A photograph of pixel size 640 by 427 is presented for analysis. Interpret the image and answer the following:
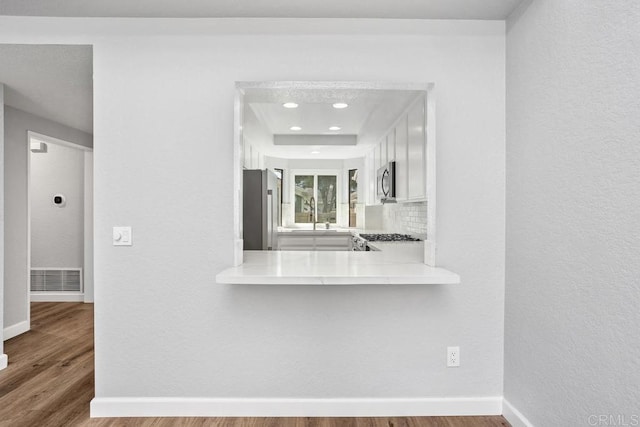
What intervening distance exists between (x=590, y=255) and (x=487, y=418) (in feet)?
3.94

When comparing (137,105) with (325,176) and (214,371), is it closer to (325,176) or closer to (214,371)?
(214,371)

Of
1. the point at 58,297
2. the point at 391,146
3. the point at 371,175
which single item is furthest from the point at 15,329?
the point at 371,175

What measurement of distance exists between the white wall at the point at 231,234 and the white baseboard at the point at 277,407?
0.04m

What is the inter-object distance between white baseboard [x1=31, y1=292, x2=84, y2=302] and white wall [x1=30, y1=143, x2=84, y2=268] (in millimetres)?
370

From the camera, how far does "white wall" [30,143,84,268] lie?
502 cm

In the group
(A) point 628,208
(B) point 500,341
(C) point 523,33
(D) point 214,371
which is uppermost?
(C) point 523,33

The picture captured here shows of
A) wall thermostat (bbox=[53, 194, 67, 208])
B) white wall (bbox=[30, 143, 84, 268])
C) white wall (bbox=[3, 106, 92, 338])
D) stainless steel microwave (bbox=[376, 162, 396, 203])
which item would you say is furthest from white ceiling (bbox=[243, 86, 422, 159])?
wall thermostat (bbox=[53, 194, 67, 208])

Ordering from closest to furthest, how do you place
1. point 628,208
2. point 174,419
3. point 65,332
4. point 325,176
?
1. point 628,208
2. point 174,419
3. point 65,332
4. point 325,176

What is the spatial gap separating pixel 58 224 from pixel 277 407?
447cm

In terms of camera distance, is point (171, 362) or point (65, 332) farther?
point (65, 332)

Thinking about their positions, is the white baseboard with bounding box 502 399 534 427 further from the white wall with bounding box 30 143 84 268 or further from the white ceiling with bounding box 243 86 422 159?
the white wall with bounding box 30 143 84 268

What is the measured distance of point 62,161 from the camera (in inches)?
198

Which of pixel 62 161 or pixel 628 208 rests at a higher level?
pixel 62 161

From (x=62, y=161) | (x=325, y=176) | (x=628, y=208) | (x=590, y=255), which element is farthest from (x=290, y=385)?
(x=325, y=176)
